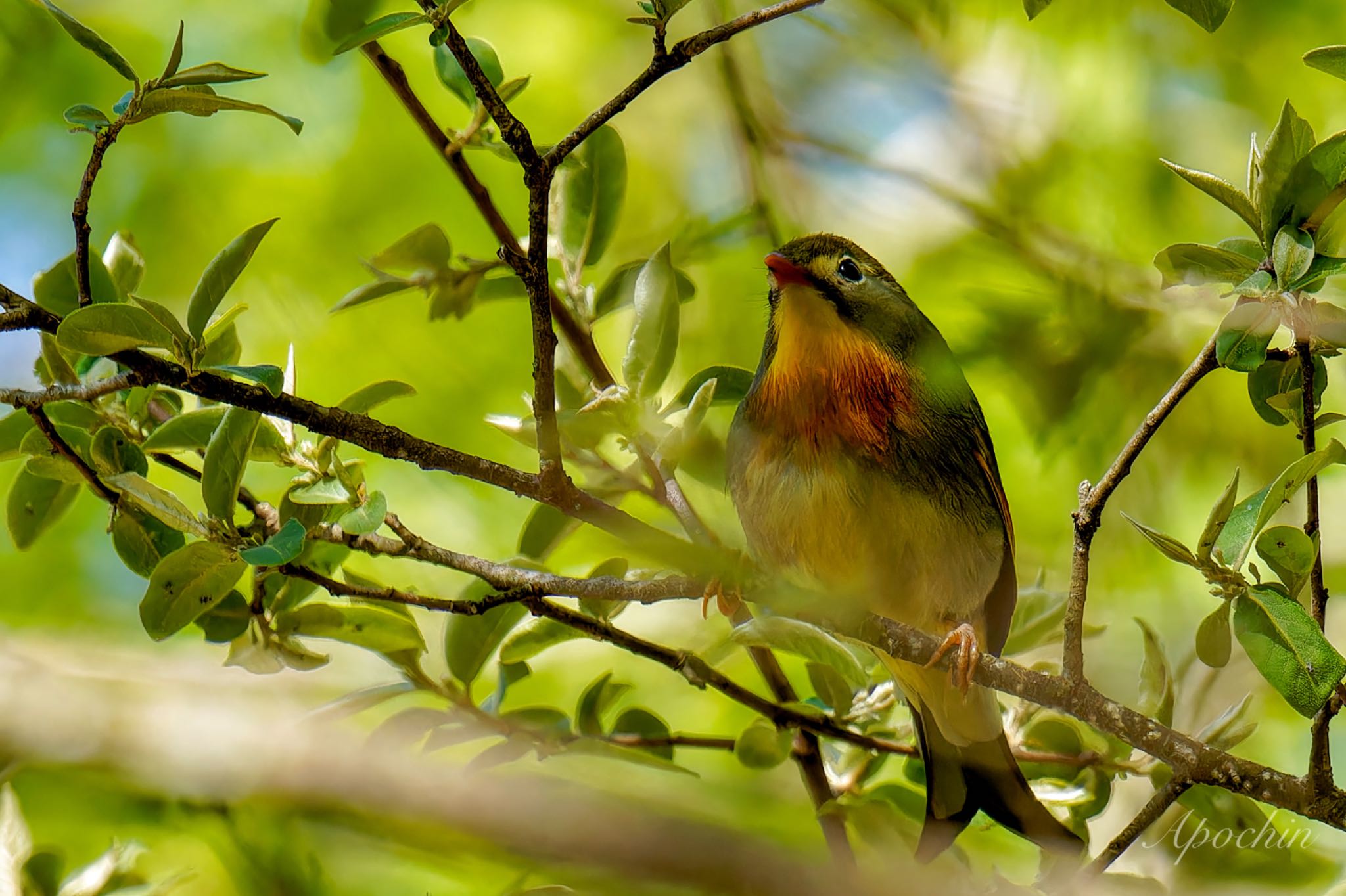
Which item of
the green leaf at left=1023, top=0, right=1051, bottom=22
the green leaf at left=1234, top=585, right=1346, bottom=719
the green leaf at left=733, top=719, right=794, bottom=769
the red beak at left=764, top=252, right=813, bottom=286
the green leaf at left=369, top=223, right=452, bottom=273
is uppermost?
the red beak at left=764, top=252, right=813, bottom=286

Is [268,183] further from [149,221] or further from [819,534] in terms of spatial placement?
[819,534]

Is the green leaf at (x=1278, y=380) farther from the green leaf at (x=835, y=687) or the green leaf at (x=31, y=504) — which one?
the green leaf at (x=31, y=504)

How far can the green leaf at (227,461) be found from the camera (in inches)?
76.2

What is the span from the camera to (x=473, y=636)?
2.41 meters

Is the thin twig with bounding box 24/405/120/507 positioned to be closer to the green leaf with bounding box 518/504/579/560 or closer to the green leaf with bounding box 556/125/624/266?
the green leaf with bounding box 518/504/579/560

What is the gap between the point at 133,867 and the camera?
2439 mm

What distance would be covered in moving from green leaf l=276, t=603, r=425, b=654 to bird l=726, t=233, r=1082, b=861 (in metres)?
1.01

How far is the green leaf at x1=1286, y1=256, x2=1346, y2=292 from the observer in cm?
182

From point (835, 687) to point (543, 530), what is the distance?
699 mm

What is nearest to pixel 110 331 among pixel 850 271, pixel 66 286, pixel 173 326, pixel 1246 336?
pixel 173 326

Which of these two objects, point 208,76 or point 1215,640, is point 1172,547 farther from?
point 208,76

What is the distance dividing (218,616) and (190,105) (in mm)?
926

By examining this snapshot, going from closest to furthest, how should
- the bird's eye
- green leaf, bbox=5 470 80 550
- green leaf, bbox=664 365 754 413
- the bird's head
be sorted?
green leaf, bbox=5 470 80 550 < green leaf, bbox=664 365 754 413 < the bird's head < the bird's eye
